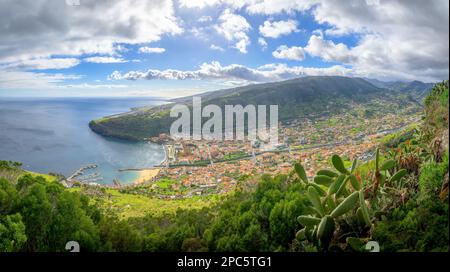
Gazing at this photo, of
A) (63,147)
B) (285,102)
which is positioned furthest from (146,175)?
(285,102)

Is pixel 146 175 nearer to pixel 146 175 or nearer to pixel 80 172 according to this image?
pixel 146 175

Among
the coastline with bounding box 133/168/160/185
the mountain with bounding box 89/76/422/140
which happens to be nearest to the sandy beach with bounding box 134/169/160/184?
the coastline with bounding box 133/168/160/185

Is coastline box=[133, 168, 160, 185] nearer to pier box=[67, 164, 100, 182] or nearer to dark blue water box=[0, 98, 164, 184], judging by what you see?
dark blue water box=[0, 98, 164, 184]

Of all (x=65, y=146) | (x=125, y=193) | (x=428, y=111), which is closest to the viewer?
(x=428, y=111)
